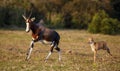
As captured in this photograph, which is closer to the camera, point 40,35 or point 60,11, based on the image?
point 40,35

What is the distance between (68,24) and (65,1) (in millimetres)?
3196

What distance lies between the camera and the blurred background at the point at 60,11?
131 ft

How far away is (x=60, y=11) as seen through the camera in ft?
143

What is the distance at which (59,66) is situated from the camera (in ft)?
43.7

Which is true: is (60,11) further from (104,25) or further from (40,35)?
(40,35)

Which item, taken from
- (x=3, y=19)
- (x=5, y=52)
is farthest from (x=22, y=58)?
(x=3, y=19)

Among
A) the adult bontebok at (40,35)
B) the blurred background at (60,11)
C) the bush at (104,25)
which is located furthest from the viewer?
the blurred background at (60,11)

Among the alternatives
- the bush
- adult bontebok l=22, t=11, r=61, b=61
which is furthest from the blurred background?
adult bontebok l=22, t=11, r=61, b=61

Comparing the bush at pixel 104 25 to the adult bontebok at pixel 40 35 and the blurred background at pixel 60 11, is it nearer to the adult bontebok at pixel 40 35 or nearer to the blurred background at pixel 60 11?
the blurred background at pixel 60 11

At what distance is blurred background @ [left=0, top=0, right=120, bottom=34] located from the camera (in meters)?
39.9

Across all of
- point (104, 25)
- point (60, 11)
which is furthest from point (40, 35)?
point (60, 11)

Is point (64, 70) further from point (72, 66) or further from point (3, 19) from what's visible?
point (3, 19)

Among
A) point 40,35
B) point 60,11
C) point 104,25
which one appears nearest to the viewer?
point 40,35

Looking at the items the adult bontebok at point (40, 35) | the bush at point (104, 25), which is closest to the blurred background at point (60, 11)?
the bush at point (104, 25)
